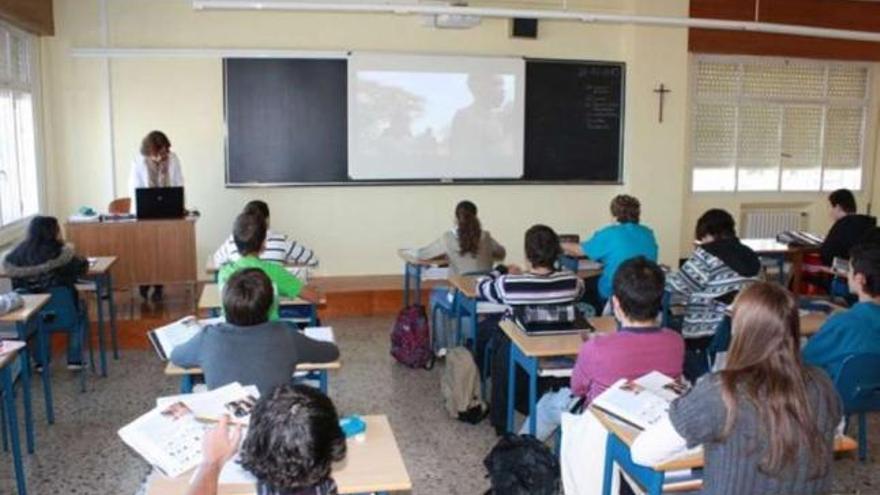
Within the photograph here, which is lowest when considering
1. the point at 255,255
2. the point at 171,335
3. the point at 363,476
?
the point at 363,476

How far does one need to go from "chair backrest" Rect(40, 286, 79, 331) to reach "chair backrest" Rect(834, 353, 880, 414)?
427 centimetres

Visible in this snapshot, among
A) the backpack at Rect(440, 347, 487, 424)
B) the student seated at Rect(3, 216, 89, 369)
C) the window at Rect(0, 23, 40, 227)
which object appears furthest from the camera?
the window at Rect(0, 23, 40, 227)

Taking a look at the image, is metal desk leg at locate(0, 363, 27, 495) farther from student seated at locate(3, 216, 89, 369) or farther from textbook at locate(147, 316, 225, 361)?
student seated at locate(3, 216, 89, 369)

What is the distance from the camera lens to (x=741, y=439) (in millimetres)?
1971

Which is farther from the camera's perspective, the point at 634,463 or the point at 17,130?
the point at 17,130

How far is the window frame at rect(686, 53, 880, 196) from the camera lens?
27.8 ft

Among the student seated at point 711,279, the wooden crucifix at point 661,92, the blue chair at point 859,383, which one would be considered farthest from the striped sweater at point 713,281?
the wooden crucifix at point 661,92

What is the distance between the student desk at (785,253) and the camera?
6820 millimetres

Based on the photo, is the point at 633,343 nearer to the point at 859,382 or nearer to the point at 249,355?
the point at 859,382

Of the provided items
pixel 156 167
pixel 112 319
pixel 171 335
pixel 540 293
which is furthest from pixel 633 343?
pixel 156 167

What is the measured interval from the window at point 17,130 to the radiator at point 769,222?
7.26 meters

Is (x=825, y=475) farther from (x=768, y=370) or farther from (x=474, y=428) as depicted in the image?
(x=474, y=428)

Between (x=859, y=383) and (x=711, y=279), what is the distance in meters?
1.06

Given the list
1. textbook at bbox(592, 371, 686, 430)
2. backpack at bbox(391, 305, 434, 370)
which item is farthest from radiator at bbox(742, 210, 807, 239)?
textbook at bbox(592, 371, 686, 430)
